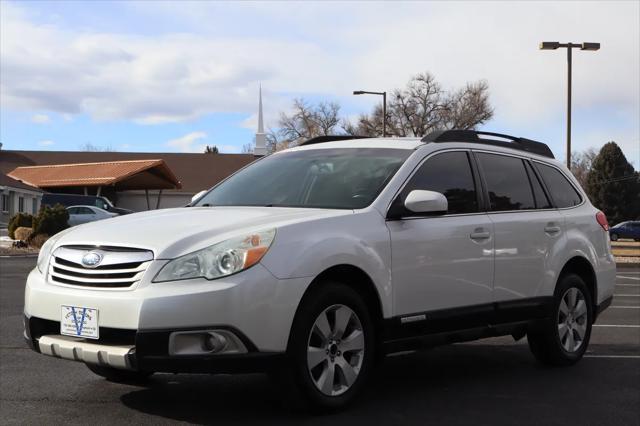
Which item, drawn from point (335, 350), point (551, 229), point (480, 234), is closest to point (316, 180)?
point (480, 234)

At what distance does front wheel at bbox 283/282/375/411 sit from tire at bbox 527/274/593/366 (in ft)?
7.45

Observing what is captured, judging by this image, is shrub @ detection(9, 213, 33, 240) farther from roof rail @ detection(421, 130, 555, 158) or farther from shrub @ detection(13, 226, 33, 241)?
roof rail @ detection(421, 130, 555, 158)

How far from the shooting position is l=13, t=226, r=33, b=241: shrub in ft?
87.3

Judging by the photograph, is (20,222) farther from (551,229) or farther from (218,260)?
(218,260)

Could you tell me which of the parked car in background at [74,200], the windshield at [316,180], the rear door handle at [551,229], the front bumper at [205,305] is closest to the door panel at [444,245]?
the windshield at [316,180]

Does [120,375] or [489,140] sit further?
[489,140]

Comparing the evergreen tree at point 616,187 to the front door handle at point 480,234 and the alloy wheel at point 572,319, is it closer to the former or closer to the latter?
the alloy wheel at point 572,319

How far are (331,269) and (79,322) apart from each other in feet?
5.17

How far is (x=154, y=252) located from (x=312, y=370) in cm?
124

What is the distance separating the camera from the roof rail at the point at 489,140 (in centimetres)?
617

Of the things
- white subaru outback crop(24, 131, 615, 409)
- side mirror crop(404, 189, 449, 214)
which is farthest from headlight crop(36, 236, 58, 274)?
side mirror crop(404, 189, 449, 214)

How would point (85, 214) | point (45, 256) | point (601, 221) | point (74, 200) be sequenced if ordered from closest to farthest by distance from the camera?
point (45, 256)
point (601, 221)
point (85, 214)
point (74, 200)

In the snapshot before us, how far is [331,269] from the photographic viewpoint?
16.2ft

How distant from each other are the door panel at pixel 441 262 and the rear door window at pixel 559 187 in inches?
51.9
